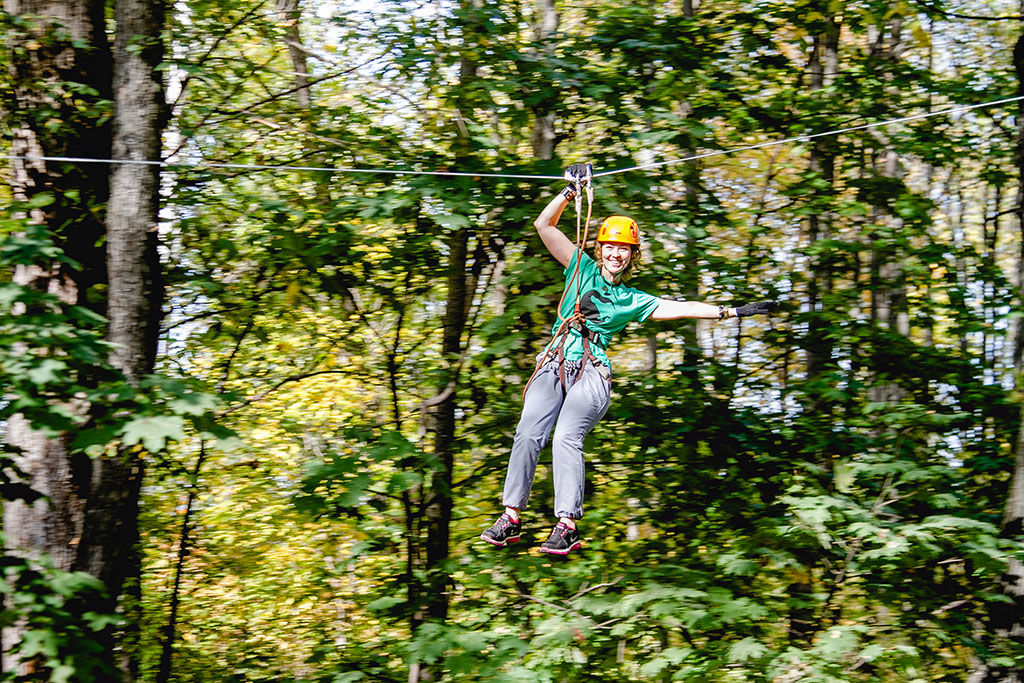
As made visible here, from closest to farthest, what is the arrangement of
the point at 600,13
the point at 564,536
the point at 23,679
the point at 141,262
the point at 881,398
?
1. the point at 564,536
2. the point at 23,679
3. the point at 141,262
4. the point at 600,13
5. the point at 881,398

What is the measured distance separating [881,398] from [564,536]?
893 cm

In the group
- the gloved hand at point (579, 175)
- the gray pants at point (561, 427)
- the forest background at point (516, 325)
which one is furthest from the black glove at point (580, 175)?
the forest background at point (516, 325)

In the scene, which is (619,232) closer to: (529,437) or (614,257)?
(614,257)

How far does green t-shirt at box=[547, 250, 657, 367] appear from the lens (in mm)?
3723

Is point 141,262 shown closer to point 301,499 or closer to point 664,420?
point 301,499

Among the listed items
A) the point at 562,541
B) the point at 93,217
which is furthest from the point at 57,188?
the point at 562,541

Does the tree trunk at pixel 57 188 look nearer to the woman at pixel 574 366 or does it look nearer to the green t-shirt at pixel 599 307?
the woman at pixel 574 366

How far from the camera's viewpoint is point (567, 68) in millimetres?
5934

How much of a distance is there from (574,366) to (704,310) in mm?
619

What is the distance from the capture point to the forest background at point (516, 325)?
211 inches

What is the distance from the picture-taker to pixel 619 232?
11.9ft

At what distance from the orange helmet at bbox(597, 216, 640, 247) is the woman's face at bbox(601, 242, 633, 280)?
2cm

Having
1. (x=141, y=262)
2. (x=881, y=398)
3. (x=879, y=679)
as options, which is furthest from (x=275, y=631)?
(x=881, y=398)

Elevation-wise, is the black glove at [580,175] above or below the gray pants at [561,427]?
above
